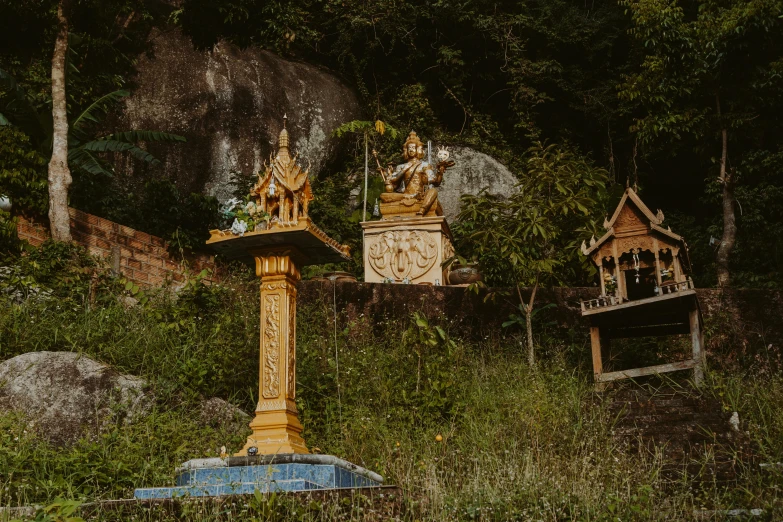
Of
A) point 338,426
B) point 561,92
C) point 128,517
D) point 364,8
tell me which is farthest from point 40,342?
point 561,92

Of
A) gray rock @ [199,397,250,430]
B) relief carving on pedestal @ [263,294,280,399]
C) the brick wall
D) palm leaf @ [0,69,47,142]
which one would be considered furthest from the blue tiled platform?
palm leaf @ [0,69,47,142]

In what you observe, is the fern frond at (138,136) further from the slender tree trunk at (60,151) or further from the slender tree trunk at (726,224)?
the slender tree trunk at (726,224)

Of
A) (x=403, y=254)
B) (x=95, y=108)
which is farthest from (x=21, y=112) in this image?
(x=403, y=254)

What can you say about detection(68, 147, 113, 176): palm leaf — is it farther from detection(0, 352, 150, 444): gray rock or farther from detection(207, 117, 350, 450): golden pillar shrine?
detection(207, 117, 350, 450): golden pillar shrine

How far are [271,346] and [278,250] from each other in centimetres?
73

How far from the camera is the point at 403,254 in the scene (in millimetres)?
11977

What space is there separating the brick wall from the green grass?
64.7 inches

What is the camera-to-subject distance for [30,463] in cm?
659

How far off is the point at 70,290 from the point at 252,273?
7.92 ft

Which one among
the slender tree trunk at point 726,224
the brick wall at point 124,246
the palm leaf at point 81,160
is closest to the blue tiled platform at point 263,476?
the brick wall at point 124,246

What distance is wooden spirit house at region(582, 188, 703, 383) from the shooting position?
8328 mm

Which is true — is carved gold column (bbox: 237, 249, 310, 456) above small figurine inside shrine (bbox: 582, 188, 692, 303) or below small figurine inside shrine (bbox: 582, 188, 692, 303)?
below

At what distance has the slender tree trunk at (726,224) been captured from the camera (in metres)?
13.9

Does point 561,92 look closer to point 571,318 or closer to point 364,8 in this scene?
point 364,8
